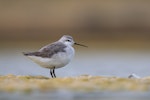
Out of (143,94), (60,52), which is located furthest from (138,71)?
(143,94)

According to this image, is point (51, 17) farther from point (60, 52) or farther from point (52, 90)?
point (52, 90)

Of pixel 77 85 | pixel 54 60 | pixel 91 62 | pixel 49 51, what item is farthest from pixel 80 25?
pixel 77 85

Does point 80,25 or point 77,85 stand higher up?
point 80,25

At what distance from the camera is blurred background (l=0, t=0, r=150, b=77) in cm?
2395

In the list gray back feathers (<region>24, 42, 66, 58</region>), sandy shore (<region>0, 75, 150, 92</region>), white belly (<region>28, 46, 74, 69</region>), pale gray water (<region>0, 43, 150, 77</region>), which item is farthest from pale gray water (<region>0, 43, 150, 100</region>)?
sandy shore (<region>0, 75, 150, 92</region>)

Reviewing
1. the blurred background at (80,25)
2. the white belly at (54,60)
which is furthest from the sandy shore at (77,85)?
the blurred background at (80,25)

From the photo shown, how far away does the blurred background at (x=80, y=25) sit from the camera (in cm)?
2395

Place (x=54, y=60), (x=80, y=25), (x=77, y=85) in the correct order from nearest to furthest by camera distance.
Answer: (x=77, y=85), (x=54, y=60), (x=80, y=25)

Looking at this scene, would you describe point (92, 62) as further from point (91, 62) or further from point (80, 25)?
point (80, 25)

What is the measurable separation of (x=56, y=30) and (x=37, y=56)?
430 inches

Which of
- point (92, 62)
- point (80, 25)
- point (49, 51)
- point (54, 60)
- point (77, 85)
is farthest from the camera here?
point (80, 25)

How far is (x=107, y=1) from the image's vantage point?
2570 cm

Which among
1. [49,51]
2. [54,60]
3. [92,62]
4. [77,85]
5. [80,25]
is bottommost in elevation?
[77,85]

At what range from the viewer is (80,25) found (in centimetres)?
2472
